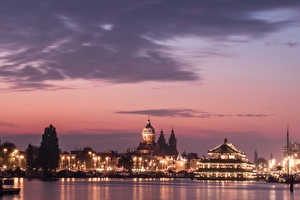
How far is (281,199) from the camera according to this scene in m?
113

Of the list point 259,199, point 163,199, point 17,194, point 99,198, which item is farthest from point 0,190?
point 259,199

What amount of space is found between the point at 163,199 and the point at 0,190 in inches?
944

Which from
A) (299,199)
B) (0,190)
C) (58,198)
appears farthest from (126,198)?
(299,199)

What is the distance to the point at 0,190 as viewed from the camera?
313ft

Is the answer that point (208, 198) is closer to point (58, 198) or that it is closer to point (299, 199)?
point (299, 199)

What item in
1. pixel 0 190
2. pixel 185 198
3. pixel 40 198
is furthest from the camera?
pixel 185 198

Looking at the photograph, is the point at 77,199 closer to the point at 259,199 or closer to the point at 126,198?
the point at 126,198

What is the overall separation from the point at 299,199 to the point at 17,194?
142 feet

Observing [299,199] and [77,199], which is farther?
[299,199]

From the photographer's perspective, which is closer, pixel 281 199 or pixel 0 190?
pixel 0 190

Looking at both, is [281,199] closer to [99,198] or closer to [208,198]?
[208,198]

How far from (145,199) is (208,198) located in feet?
40.6

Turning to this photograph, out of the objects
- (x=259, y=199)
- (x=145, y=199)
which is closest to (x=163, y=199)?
(x=145, y=199)

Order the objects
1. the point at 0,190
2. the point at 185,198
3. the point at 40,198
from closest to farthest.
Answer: the point at 0,190 < the point at 40,198 < the point at 185,198
